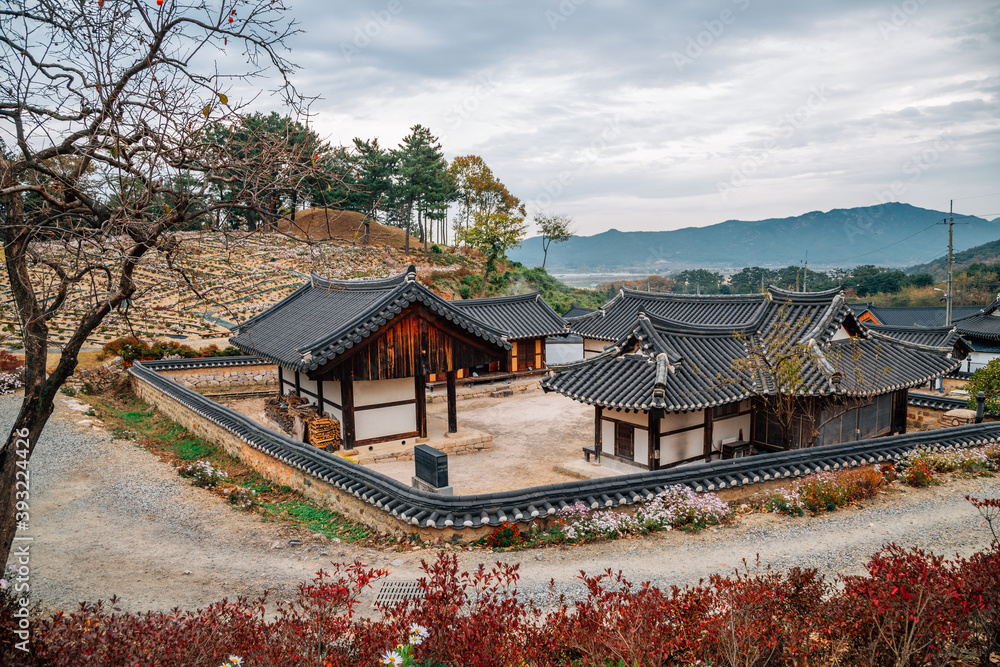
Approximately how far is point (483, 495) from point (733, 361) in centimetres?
814

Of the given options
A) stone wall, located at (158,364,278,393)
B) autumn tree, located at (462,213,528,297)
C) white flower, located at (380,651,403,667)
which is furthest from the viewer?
autumn tree, located at (462,213,528,297)

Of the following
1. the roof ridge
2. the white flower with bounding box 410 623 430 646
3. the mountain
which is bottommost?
the white flower with bounding box 410 623 430 646

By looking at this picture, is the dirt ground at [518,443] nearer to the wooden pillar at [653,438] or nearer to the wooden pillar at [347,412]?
the wooden pillar at [347,412]

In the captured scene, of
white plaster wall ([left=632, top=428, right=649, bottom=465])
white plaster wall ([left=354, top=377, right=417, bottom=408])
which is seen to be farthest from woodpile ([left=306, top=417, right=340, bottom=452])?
white plaster wall ([left=632, top=428, right=649, bottom=465])

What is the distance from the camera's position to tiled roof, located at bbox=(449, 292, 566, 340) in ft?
91.5

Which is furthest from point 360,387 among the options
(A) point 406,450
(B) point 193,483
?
(B) point 193,483

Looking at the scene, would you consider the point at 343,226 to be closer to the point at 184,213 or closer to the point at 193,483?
the point at 193,483

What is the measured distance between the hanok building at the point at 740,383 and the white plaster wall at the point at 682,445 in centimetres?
2

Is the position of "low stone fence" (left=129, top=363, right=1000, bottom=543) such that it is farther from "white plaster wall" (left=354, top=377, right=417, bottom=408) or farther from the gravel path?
"white plaster wall" (left=354, top=377, right=417, bottom=408)

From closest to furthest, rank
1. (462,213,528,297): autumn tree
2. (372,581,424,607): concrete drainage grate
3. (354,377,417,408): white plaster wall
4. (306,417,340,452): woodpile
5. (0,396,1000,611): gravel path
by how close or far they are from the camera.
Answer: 1. (372,581,424,607): concrete drainage grate
2. (0,396,1000,611): gravel path
3. (306,417,340,452): woodpile
4. (354,377,417,408): white plaster wall
5. (462,213,528,297): autumn tree

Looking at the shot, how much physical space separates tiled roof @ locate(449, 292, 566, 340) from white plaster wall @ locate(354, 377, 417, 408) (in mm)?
11694

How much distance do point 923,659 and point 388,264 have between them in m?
50.4

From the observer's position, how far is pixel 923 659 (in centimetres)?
497

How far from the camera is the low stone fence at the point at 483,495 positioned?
8.95 meters
